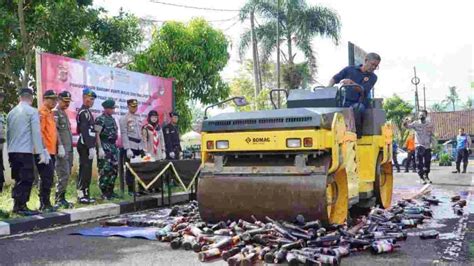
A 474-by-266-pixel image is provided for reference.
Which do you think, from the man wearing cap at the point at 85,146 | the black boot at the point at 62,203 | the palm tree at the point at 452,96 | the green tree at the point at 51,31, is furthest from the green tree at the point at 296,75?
the palm tree at the point at 452,96

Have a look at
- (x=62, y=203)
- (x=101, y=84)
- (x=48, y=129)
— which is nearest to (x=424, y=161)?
(x=101, y=84)

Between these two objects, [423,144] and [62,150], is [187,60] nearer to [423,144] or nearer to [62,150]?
[423,144]

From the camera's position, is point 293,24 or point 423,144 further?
point 293,24

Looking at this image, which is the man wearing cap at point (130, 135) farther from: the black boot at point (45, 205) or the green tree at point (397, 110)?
the green tree at point (397, 110)

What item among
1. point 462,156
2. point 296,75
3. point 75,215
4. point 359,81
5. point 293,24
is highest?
point 293,24

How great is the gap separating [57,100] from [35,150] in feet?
3.74

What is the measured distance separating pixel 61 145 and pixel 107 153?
41.5 inches

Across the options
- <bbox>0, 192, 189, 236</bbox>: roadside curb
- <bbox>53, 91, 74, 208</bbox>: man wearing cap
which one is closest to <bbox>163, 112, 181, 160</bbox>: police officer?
<bbox>0, 192, 189, 236</bbox>: roadside curb

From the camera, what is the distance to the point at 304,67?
28.7m

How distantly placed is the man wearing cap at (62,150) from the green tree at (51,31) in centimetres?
328

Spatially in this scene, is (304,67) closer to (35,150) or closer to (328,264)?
(35,150)

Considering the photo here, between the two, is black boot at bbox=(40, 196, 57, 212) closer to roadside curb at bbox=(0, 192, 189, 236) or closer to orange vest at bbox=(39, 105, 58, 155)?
roadside curb at bbox=(0, 192, 189, 236)

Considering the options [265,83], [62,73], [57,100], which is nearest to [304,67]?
[265,83]

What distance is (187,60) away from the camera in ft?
55.0
